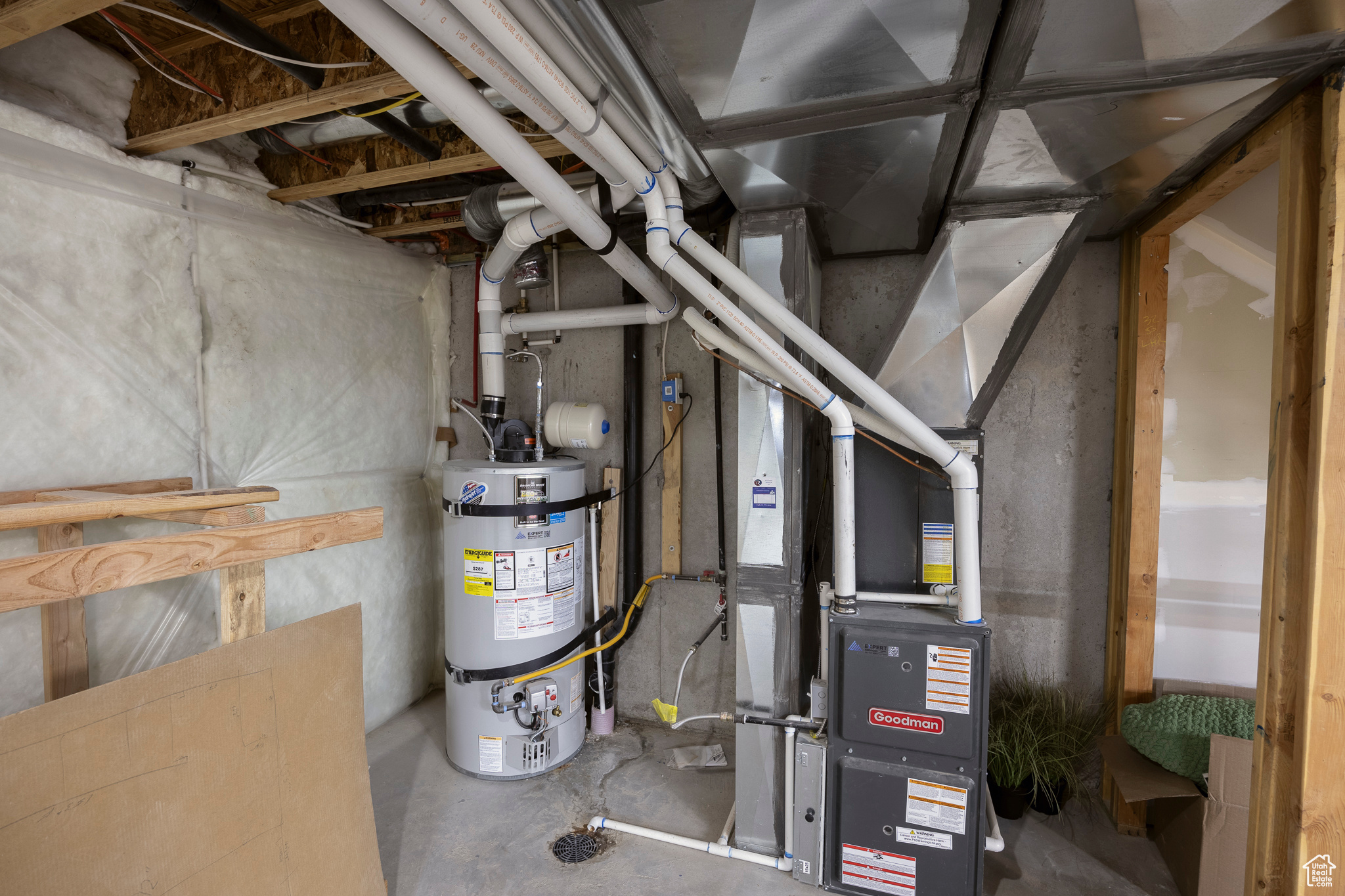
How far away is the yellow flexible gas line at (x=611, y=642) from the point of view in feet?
7.26

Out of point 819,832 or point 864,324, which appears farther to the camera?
point 864,324

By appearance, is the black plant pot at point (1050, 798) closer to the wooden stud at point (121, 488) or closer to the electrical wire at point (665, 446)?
the electrical wire at point (665, 446)

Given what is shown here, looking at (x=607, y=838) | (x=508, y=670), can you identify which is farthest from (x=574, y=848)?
(x=508, y=670)

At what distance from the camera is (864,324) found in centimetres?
238

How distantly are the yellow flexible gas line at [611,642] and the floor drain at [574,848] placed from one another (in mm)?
549

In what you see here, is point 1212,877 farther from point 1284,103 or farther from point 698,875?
point 1284,103

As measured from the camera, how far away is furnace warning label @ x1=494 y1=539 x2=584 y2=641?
85.2 inches

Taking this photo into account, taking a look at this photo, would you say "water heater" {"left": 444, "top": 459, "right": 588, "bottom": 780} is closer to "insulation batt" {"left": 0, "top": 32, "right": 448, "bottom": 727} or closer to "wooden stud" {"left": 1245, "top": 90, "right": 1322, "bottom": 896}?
"insulation batt" {"left": 0, "top": 32, "right": 448, "bottom": 727}

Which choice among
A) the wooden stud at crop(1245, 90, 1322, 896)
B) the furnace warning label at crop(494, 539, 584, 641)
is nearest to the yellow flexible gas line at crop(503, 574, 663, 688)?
the furnace warning label at crop(494, 539, 584, 641)

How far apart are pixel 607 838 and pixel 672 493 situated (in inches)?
51.7

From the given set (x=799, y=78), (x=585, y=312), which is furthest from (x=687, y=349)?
(x=799, y=78)

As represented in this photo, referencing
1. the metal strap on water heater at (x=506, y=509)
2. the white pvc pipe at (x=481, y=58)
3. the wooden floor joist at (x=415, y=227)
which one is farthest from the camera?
the wooden floor joist at (x=415, y=227)

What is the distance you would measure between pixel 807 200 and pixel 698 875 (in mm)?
2146

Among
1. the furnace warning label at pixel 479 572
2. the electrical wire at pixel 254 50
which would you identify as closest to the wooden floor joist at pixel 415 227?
the electrical wire at pixel 254 50
